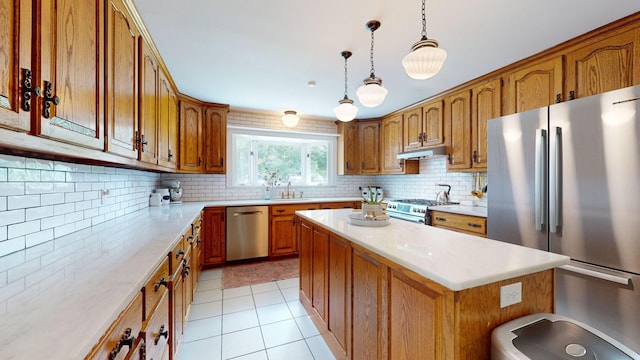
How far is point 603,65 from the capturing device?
6.21 feet

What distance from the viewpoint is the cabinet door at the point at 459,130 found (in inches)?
118

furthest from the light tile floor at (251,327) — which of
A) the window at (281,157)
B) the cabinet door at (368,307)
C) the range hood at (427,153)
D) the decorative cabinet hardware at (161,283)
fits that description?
the range hood at (427,153)

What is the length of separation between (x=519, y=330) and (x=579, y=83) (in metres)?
2.21

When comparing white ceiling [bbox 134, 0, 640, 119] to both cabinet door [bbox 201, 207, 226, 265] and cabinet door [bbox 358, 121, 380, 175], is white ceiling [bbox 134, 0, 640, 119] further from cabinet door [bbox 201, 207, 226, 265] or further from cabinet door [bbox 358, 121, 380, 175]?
cabinet door [bbox 201, 207, 226, 265]

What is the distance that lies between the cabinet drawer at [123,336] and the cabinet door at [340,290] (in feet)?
3.58

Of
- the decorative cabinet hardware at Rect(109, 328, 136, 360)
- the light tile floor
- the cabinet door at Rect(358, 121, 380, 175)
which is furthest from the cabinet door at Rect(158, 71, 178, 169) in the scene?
the cabinet door at Rect(358, 121, 380, 175)

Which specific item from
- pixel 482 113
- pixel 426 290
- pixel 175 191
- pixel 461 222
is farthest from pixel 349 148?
pixel 426 290

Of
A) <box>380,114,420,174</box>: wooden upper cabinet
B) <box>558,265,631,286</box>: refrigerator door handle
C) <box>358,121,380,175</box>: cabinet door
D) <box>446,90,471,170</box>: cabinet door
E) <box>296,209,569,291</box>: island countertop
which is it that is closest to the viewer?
<box>296,209,569,291</box>: island countertop

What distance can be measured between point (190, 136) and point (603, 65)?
4271mm

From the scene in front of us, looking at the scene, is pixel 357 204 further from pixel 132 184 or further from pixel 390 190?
pixel 132 184

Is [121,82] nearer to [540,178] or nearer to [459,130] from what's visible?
[540,178]

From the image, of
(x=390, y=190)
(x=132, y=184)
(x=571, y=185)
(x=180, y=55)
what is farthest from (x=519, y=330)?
(x=390, y=190)

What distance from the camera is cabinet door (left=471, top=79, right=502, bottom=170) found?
2676 millimetres

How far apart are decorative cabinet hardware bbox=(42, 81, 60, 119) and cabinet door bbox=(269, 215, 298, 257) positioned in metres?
3.12
